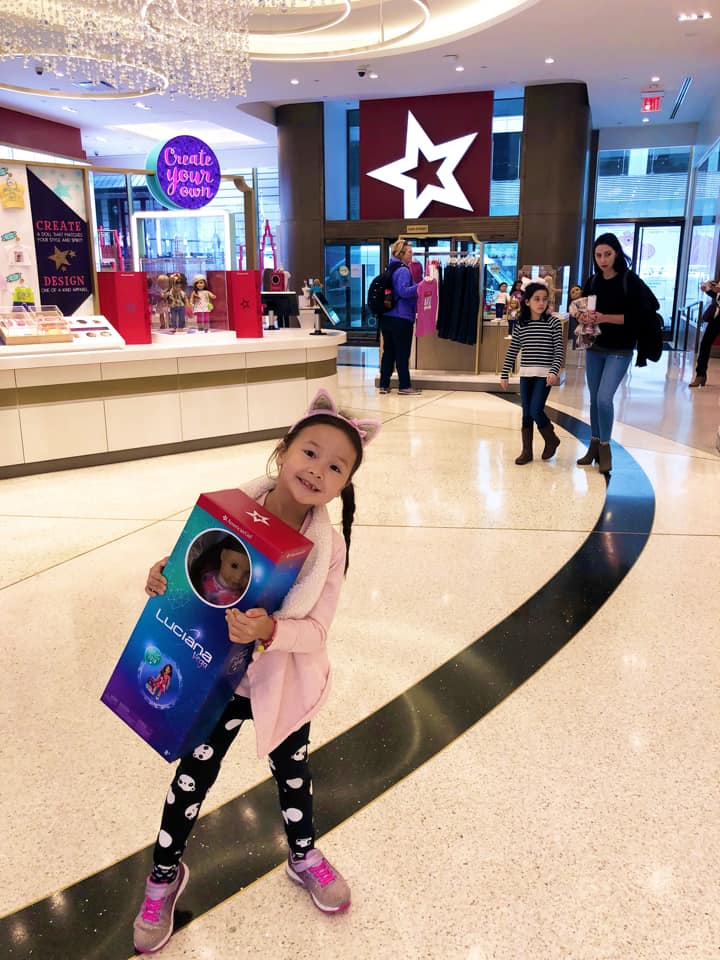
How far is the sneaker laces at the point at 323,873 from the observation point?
1554 millimetres

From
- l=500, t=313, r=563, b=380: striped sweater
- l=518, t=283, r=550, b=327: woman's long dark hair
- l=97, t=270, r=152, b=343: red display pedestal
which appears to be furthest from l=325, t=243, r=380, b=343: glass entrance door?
l=500, t=313, r=563, b=380: striped sweater

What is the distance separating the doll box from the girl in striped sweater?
407 cm

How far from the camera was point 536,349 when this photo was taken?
16.8 feet

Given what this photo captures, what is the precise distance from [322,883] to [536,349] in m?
4.15

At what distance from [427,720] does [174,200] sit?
5.21 metres

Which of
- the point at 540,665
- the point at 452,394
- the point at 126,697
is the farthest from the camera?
the point at 452,394

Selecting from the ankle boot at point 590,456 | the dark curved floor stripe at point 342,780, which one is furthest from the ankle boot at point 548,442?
the dark curved floor stripe at point 342,780

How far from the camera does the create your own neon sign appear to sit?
20.0 ft

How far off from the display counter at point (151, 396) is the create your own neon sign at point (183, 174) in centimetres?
123

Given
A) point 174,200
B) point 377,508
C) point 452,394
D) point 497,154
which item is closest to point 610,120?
point 497,154

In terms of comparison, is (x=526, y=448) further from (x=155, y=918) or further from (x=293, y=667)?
(x=155, y=918)

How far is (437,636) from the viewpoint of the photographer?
108 inches

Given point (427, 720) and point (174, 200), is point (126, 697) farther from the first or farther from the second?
point (174, 200)

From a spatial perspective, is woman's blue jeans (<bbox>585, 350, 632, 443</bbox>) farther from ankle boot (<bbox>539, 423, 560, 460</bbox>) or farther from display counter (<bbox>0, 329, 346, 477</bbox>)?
display counter (<bbox>0, 329, 346, 477</bbox>)
